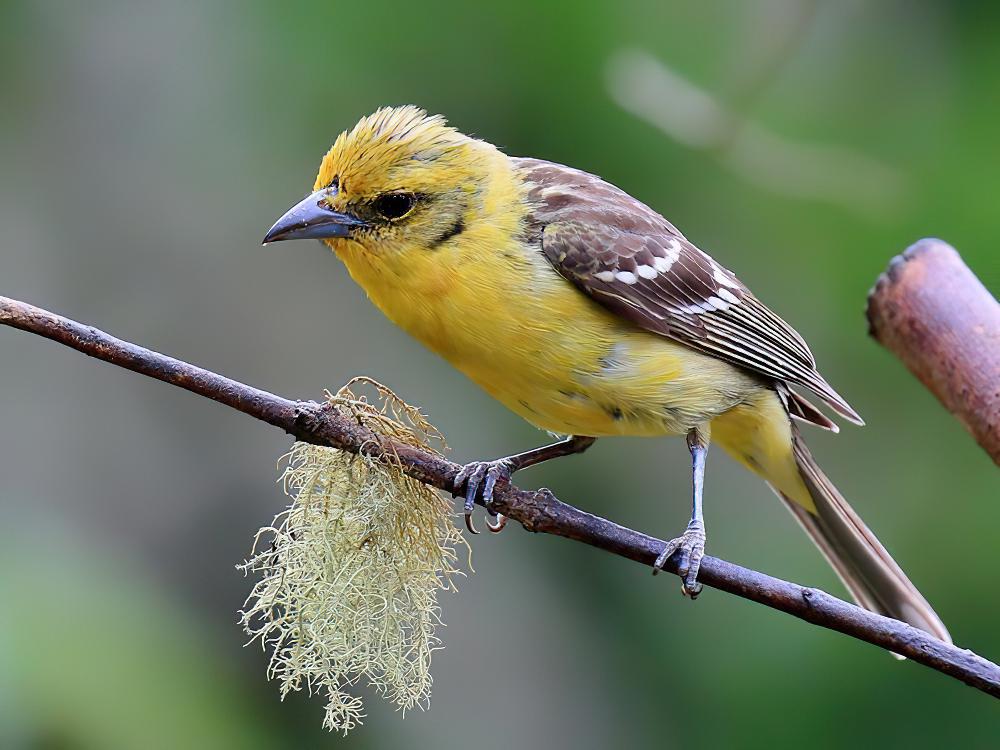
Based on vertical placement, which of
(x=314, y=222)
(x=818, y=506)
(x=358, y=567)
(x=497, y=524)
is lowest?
(x=358, y=567)

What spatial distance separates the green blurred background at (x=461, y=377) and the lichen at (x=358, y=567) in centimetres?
162

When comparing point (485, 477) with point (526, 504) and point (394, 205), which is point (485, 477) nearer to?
point (526, 504)

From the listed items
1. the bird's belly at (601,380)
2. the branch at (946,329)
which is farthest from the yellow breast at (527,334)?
the branch at (946,329)

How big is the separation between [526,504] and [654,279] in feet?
3.42

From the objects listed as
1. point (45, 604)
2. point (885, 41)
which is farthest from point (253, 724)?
point (885, 41)

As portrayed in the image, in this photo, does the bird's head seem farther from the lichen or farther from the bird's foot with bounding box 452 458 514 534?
the bird's foot with bounding box 452 458 514 534

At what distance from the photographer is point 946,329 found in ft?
11.7

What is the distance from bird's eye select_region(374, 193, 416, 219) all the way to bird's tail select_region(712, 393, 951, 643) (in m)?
1.32

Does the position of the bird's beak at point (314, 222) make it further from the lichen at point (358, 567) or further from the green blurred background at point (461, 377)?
the green blurred background at point (461, 377)

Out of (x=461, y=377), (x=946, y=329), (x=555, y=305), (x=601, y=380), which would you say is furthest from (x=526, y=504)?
(x=461, y=377)

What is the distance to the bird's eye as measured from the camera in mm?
3424

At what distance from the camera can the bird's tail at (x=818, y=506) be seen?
12.6 feet

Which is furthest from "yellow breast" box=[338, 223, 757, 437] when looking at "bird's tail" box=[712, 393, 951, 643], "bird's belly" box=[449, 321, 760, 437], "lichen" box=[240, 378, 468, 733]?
"bird's tail" box=[712, 393, 951, 643]

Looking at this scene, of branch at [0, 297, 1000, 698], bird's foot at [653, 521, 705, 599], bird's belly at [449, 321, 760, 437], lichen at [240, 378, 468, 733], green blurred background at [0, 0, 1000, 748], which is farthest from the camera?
green blurred background at [0, 0, 1000, 748]
